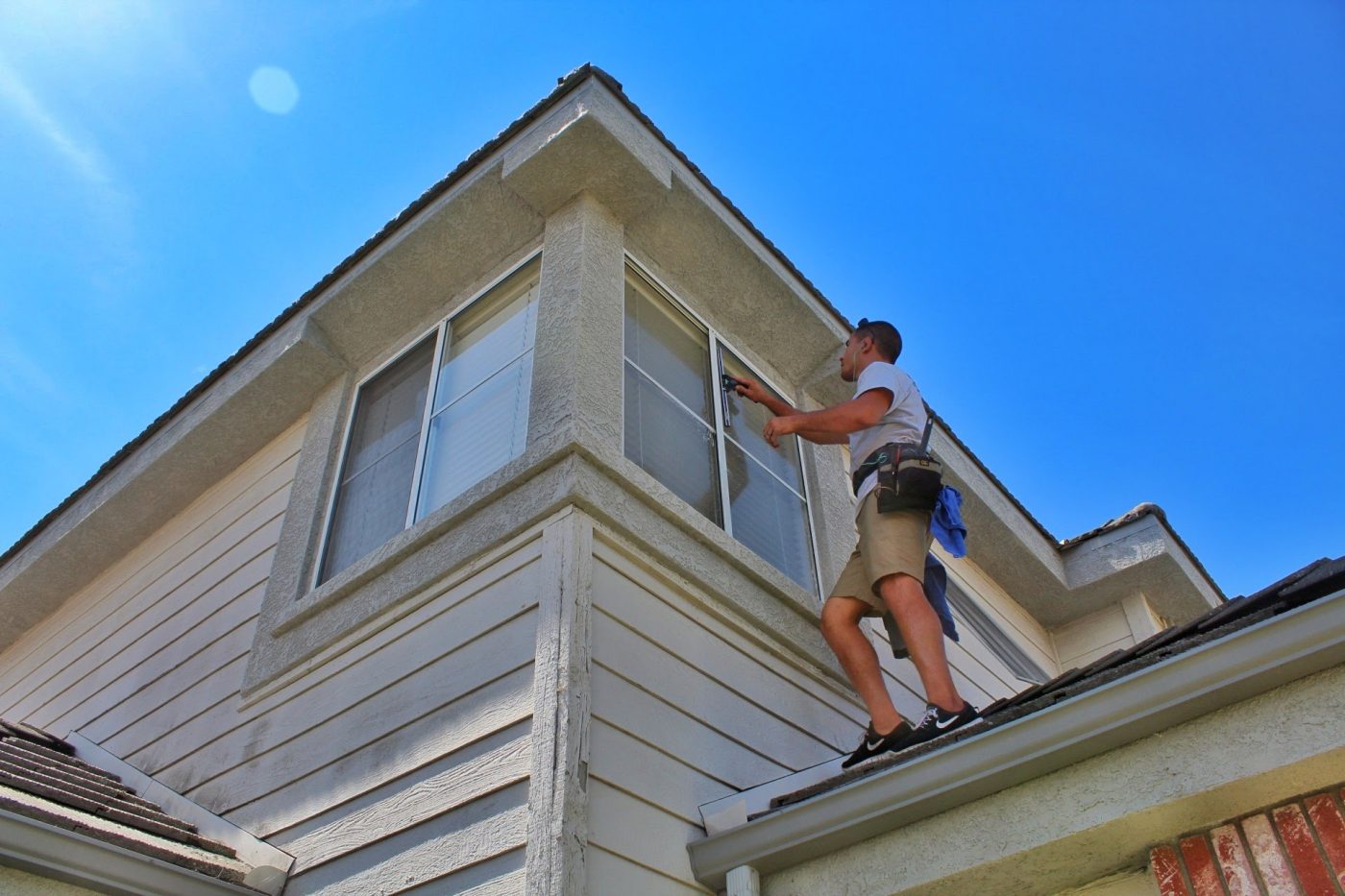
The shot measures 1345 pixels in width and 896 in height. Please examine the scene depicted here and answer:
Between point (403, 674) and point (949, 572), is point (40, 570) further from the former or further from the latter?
point (949, 572)

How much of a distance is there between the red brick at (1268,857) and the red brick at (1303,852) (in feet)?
0.06

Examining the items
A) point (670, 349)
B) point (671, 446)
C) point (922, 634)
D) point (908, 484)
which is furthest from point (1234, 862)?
point (670, 349)

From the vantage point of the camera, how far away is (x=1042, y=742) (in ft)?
10.3

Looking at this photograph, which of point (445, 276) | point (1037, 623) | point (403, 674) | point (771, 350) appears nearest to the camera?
point (403, 674)

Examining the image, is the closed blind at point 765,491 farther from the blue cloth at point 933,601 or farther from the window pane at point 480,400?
the window pane at point 480,400

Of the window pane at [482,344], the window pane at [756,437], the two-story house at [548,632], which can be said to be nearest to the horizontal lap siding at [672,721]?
the two-story house at [548,632]

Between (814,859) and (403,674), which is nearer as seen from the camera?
(814,859)

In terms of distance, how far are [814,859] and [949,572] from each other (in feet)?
14.2

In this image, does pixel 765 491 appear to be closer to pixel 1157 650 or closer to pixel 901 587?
pixel 901 587

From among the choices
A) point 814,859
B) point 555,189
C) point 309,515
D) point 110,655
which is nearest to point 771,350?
point 555,189

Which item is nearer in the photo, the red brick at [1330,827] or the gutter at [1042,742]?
the red brick at [1330,827]

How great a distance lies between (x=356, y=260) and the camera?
20.8ft

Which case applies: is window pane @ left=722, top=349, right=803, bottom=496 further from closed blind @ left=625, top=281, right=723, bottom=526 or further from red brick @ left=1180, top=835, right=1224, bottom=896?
red brick @ left=1180, top=835, right=1224, bottom=896

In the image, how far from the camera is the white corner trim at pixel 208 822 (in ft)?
13.8
